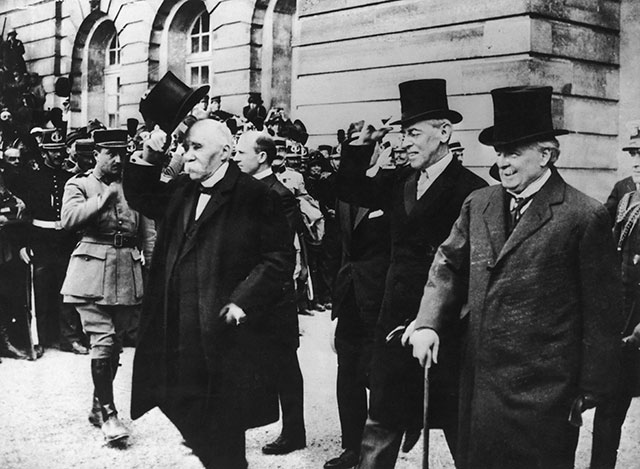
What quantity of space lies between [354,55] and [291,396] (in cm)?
188

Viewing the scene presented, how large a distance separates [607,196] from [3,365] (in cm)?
366

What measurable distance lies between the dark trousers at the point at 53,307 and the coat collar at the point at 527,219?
12.3 ft

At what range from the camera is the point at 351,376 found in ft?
11.5

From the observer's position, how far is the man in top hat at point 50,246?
5148 millimetres

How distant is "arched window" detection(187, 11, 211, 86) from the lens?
16.5ft

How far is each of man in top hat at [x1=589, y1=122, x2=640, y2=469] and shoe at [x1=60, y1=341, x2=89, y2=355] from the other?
3447 millimetres

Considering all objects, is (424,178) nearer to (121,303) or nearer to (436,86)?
(436,86)

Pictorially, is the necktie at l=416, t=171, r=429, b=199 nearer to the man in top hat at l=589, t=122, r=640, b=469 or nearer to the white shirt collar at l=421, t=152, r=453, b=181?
the white shirt collar at l=421, t=152, r=453, b=181

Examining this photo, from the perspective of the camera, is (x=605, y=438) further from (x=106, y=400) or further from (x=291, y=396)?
(x=106, y=400)

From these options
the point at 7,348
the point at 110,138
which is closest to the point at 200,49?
the point at 110,138

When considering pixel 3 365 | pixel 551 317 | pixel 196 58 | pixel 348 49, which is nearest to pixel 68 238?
pixel 3 365

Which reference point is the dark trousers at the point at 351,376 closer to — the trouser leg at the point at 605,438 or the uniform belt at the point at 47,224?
the trouser leg at the point at 605,438

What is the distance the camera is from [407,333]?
2.75 metres

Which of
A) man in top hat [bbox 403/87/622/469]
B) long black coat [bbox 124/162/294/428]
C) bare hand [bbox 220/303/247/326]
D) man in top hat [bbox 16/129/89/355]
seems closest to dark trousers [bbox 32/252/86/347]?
man in top hat [bbox 16/129/89/355]
